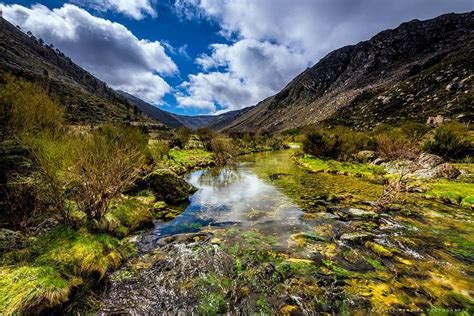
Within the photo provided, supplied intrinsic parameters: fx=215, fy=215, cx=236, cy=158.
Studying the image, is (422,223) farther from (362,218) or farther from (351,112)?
(351,112)

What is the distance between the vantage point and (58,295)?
404 centimetres

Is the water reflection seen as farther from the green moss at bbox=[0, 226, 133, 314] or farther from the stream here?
the green moss at bbox=[0, 226, 133, 314]

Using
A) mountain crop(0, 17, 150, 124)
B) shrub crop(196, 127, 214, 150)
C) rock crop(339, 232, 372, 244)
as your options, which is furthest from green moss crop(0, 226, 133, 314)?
shrub crop(196, 127, 214, 150)

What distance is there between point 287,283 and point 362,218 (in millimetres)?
5535

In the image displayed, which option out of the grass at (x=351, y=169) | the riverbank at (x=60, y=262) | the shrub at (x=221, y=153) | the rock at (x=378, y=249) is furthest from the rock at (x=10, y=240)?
the shrub at (x=221, y=153)

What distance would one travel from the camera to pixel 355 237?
707cm

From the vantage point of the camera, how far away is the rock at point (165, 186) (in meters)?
11.9

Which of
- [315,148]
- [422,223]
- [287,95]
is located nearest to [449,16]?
[287,95]

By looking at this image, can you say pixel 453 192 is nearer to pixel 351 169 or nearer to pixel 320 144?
pixel 351 169

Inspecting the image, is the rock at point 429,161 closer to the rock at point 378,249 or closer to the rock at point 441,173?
the rock at point 441,173

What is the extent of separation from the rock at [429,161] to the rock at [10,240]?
21.2 metres

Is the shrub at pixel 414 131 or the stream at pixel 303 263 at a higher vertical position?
the shrub at pixel 414 131

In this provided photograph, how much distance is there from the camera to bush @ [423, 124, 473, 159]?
17525 millimetres

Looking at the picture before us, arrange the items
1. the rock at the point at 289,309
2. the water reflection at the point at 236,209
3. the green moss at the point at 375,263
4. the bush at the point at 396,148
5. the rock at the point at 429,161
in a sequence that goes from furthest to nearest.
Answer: the bush at the point at 396,148 < the rock at the point at 429,161 < the water reflection at the point at 236,209 < the green moss at the point at 375,263 < the rock at the point at 289,309
